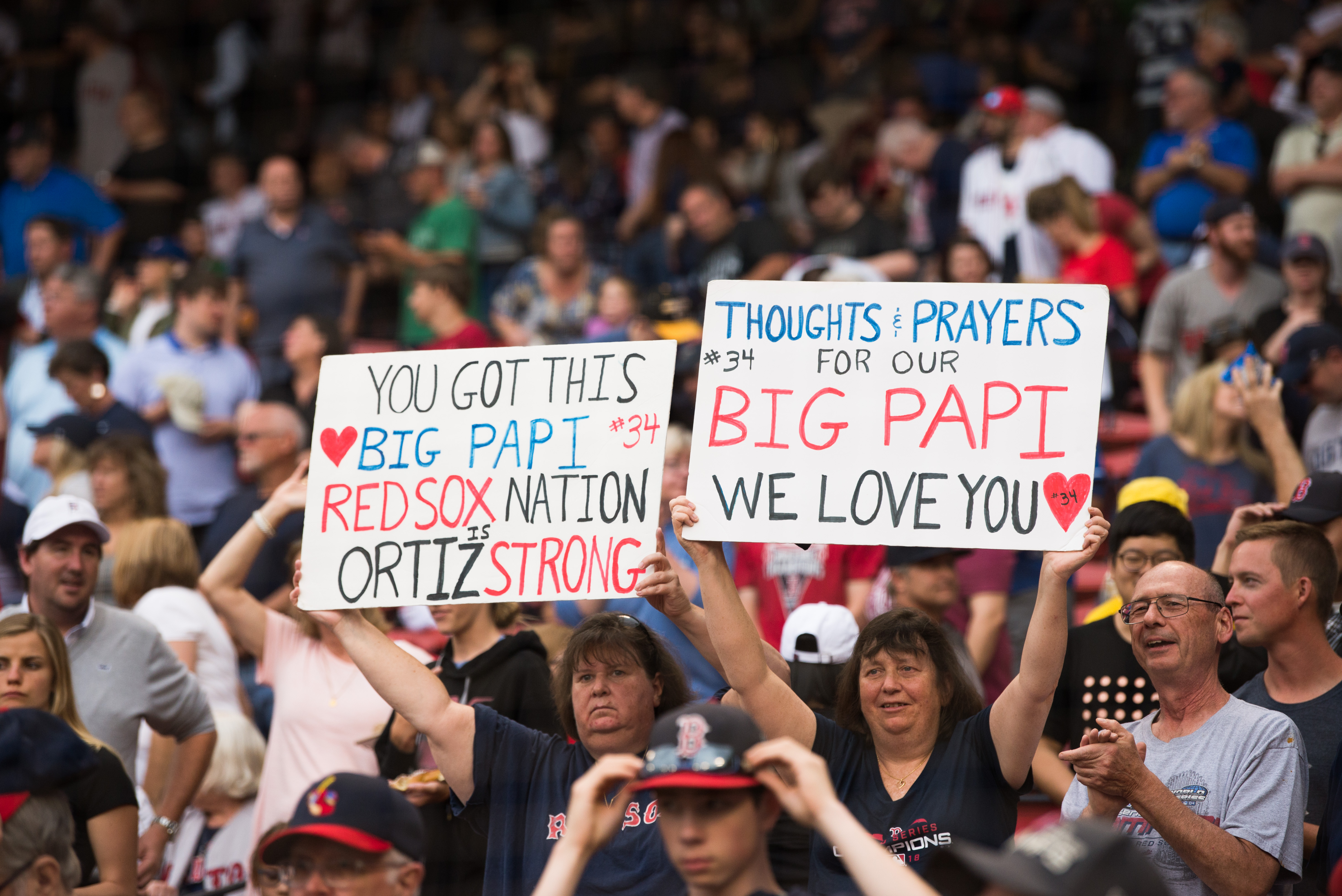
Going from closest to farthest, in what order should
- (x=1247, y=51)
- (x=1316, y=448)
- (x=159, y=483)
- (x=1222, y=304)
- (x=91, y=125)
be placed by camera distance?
(x=1316, y=448) → (x=159, y=483) → (x=1222, y=304) → (x=1247, y=51) → (x=91, y=125)

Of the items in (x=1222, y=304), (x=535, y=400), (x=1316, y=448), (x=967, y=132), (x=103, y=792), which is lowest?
(x=103, y=792)

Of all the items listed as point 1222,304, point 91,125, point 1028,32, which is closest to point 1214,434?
point 1222,304

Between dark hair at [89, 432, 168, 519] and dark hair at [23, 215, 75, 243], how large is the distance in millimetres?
3300

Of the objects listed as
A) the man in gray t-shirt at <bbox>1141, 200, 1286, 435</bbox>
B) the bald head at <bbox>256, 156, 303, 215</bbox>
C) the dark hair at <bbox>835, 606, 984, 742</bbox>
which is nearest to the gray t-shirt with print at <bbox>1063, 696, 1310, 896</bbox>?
the dark hair at <bbox>835, 606, 984, 742</bbox>

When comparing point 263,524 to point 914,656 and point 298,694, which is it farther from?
point 914,656

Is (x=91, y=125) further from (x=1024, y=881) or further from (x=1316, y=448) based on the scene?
(x=1024, y=881)

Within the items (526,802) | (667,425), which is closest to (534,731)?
(526,802)

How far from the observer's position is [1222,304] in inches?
249

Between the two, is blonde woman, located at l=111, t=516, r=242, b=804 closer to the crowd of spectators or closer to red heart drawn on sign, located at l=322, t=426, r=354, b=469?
the crowd of spectators

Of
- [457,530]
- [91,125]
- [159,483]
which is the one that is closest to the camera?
[457,530]

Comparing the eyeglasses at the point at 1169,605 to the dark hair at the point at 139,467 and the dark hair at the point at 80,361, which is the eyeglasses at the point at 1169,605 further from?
the dark hair at the point at 80,361

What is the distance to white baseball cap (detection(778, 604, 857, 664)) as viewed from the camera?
12.7ft

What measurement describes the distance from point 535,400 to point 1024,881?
175 centimetres

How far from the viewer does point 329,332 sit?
22.8 feet
